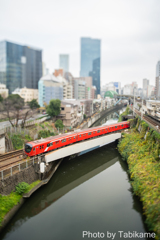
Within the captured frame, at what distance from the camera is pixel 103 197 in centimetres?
1375

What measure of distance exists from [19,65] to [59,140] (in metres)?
73.9

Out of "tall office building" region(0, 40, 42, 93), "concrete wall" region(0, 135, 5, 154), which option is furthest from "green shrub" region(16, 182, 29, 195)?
"tall office building" region(0, 40, 42, 93)

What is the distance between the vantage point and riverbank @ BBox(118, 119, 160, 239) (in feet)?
33.7

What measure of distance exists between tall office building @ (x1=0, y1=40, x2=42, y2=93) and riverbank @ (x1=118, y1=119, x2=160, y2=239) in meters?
69.0

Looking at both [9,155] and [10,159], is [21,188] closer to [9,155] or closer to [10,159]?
[10,159]

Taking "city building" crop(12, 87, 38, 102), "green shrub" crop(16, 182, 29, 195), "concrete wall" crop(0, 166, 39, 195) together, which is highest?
"city building" crop(12, 87, 38, 102)

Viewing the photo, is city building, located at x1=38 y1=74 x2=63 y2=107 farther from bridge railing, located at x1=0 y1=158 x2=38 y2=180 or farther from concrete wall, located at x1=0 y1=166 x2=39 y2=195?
concrete wall, located at x1=0 y1=166 x2=39 y2=195

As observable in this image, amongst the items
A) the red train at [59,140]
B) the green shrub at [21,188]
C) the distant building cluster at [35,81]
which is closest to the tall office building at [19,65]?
the distant building cluster at [35,81]

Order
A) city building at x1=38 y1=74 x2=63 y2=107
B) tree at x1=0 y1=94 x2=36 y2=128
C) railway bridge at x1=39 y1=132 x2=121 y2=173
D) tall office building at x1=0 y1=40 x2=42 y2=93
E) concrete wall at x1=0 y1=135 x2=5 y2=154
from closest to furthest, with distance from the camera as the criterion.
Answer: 1. railway bridge at x1=39 y1=132 x2=121 y2=173
2. concrete wall at x1=0 y1=135 x2=5 y2=154
3. tree at x1=0 y1=94 x2=36 y2=128
4. city building at x1=38 y1=74 x2=63 y2=107
5. tall office building at x1=0 y1=40 x2=42 y2=93

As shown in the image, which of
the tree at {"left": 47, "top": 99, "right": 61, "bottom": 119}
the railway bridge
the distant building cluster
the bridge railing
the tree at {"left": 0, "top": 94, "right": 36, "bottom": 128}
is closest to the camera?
the bridge railing

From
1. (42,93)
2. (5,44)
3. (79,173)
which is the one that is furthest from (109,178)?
(5,44)

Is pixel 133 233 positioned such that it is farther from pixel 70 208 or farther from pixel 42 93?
pixel 42 93

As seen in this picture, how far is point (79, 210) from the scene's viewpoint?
12211 millimetres

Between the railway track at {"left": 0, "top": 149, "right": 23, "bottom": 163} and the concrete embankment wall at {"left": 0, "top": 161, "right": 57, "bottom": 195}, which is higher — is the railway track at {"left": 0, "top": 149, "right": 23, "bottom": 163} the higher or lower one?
the higher one
